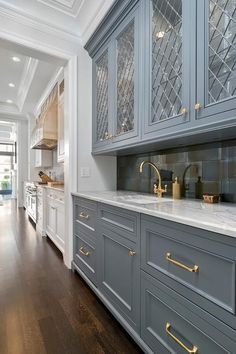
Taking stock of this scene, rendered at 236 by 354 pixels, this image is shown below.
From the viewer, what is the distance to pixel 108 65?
2.21 meters

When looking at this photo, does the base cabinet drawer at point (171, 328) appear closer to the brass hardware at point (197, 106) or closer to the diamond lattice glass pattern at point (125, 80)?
the brass hardware at point (197, 106)

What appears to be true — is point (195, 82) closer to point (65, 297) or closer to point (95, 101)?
point (95, 101)

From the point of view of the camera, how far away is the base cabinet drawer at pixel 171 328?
0.83 meters

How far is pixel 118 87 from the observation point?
206 centimetres

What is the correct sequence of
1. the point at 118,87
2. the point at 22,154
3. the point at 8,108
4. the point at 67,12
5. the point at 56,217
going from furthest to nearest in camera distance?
the point at 22,154, the point at 8,108, the point at 56,217, the point at 67,12, the point at 118,87

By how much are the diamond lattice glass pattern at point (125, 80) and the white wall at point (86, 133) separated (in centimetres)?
66

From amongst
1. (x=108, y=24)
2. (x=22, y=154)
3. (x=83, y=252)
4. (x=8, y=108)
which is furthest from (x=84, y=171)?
(x=22, y=154)

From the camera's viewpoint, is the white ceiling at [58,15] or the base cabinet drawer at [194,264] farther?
the white ceiling at [58,15]

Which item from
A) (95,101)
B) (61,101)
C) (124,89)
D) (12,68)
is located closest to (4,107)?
(12,68)

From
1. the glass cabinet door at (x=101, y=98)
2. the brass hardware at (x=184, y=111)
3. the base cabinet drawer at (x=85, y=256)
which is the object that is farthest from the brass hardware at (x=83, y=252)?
the brass hardware at (x=184, y=111)

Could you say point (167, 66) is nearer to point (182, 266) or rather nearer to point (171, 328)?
point (182, 266)

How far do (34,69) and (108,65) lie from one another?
221 cm

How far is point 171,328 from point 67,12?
3049 millimetres

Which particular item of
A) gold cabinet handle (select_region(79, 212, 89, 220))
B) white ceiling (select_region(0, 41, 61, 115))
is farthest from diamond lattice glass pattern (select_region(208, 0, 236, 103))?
white ceiling (select_region(0, 41, 61, 115))
